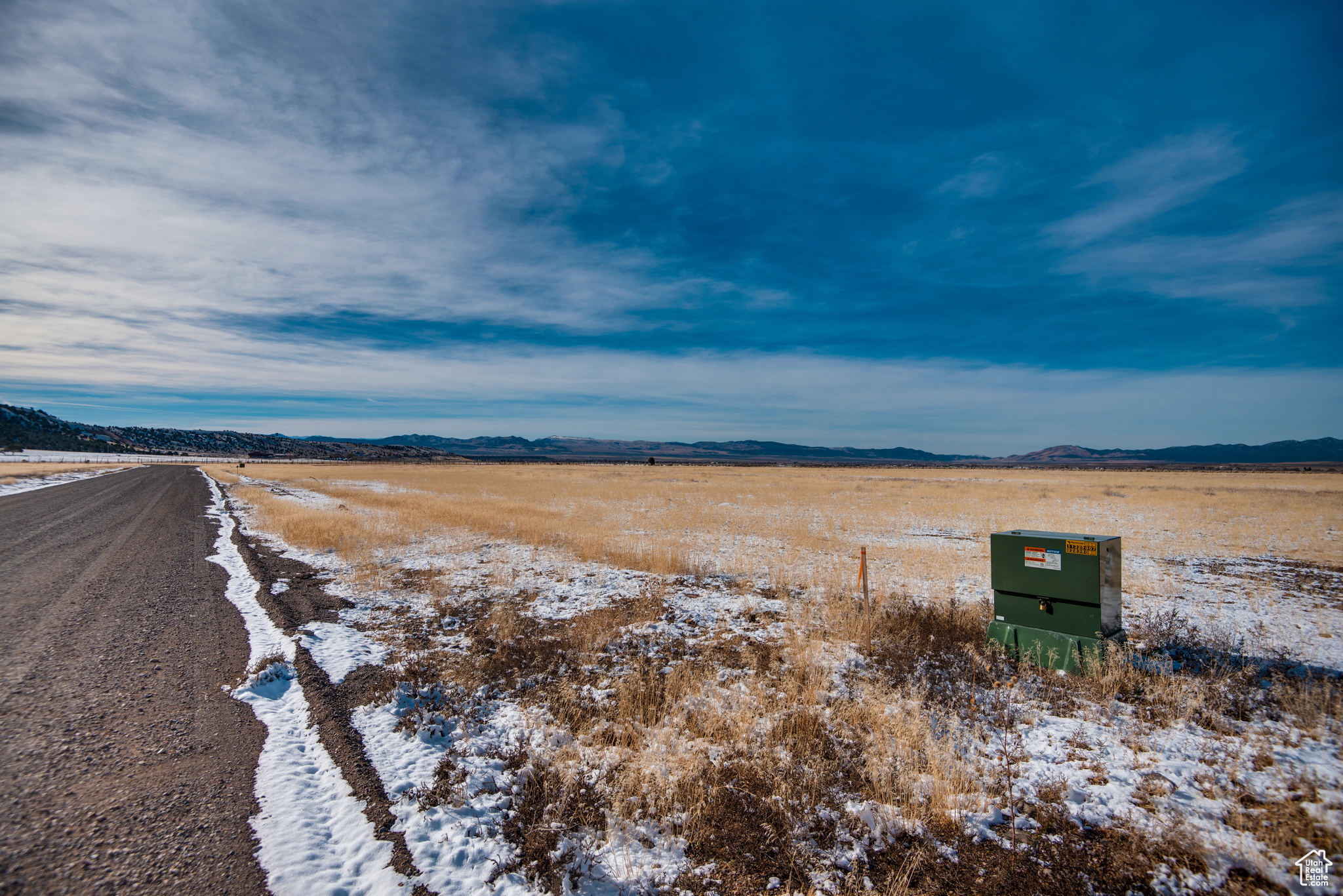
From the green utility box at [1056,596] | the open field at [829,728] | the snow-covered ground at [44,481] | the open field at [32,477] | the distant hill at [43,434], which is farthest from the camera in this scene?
the distant hill at [43,434]

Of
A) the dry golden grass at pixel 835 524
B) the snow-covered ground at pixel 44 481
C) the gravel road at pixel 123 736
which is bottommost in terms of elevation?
the snow-covered ground at pixel 44 481

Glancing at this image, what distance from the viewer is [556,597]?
34.4ft

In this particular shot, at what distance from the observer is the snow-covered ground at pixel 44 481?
3132cm

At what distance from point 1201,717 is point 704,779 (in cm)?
538

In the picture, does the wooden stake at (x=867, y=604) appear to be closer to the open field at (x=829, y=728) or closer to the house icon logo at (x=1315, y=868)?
the open field at (x=829, y=728)

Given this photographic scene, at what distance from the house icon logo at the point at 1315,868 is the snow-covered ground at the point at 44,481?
45737 mm

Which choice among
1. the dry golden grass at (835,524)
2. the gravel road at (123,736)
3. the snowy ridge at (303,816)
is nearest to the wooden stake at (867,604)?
the dry golden grass at (835,524)

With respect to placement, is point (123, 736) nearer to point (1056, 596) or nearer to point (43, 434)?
point (1056, 596)

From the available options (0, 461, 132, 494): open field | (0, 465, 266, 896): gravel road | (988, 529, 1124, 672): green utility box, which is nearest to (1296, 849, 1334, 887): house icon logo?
(988, 529, 1124, 672): green utility box

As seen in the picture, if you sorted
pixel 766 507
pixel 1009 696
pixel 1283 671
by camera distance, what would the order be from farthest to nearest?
1. pixel 766 507
2. pixel 1283 671
3. pixel 1009 696

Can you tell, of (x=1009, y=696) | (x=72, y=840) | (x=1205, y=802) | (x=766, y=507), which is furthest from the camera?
(x=766, y=507)

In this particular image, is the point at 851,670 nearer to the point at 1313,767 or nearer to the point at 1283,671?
the point at 1313,767

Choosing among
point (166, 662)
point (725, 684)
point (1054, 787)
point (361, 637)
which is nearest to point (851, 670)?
point (725, 684)

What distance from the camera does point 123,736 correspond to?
4941 mm
